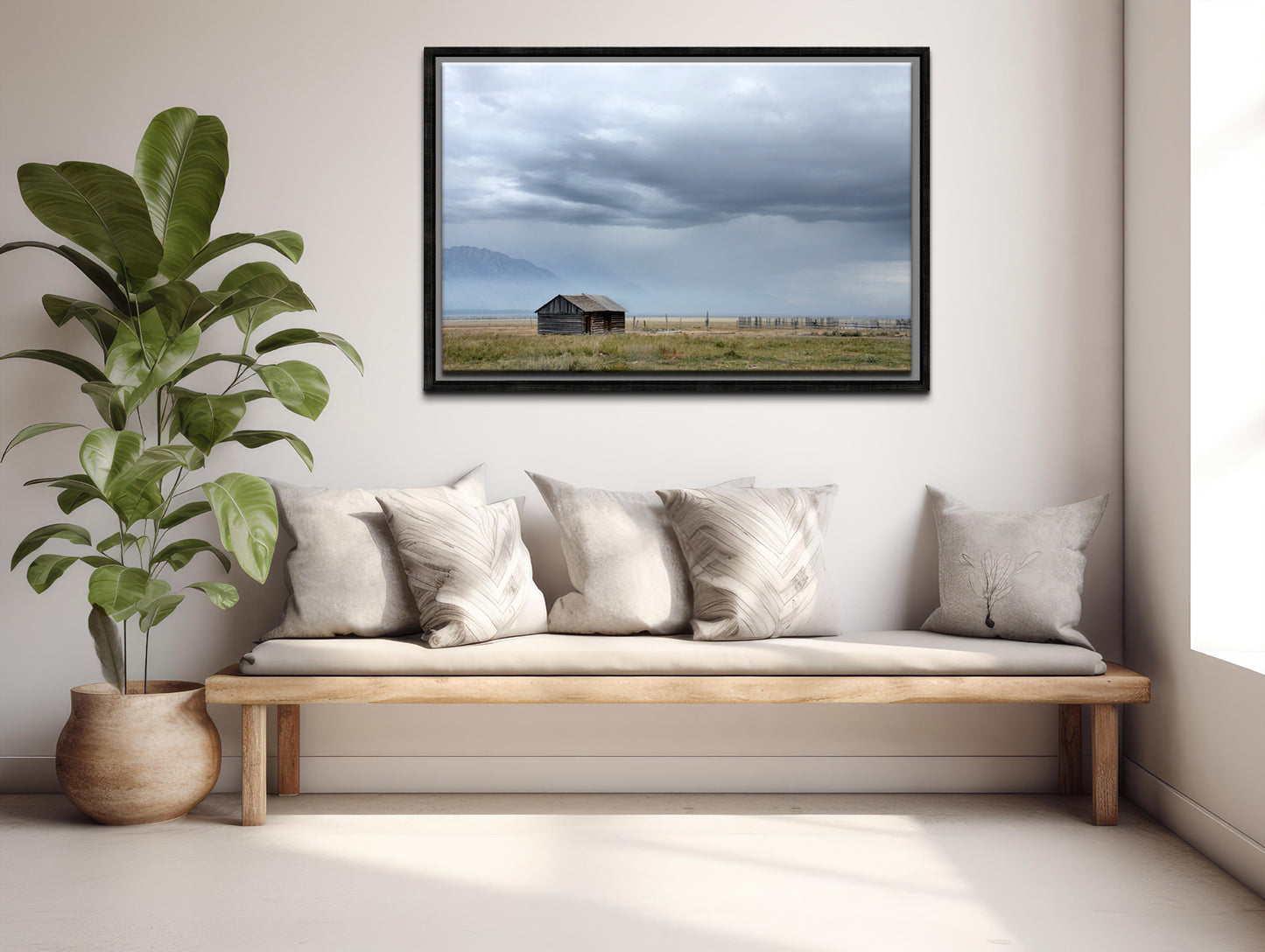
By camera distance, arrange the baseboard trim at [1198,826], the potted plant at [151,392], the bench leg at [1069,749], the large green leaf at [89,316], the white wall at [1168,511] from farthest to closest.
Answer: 1. the bench leg at [1069,749]
2. the large green leaf at [89,316]
3. the potted plant at [151,392]
4. the white wall at [1168,511]
5. the baseboard trim at [1198,826]

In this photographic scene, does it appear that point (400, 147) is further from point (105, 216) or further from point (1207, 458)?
point (1207, 458)

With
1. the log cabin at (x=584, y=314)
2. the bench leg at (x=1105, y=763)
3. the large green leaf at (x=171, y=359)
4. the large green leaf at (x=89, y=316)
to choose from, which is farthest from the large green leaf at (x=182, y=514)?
the bench leg at (x=1105, y=763)

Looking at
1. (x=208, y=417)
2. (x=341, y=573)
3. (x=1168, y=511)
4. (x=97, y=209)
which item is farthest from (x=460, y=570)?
(x=1168, y=511)

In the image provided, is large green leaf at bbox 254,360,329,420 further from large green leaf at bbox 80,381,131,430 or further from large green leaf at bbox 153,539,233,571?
large green leaf at bbox 153,539,233,571

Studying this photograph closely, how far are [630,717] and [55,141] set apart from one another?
268cm

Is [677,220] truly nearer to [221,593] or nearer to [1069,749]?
[221,593]

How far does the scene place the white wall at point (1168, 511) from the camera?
8.05 ft

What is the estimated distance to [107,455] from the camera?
2512 millimetres

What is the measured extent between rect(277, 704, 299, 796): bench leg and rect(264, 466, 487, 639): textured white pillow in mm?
340

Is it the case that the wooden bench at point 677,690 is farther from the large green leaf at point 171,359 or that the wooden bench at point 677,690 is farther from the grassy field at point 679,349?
the grassy field at point 679,349

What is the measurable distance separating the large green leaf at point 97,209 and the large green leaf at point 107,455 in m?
0.56

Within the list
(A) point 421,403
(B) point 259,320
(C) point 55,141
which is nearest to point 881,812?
(A) point 421,403

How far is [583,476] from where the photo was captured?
3.22 meters

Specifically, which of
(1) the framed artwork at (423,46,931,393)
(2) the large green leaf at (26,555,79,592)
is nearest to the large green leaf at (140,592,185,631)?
(2) the large green leaf at (26,555,79,592)
